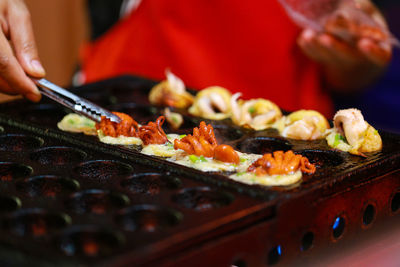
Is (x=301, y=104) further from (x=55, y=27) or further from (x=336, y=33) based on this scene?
(x=55, y=27)

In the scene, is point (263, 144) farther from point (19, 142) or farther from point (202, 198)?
point (19, 142)

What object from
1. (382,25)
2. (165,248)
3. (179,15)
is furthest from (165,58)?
(165,248)

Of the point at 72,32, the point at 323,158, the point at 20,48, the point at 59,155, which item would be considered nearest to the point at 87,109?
the point at 59,155

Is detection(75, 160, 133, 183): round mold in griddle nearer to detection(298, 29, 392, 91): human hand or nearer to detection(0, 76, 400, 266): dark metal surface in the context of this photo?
detection(0, 76, 400, 266): dark metal surface

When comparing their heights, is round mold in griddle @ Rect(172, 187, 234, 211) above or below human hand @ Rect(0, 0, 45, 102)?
below

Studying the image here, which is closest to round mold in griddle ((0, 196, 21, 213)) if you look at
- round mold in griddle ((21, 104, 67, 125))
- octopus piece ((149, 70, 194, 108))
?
round mold in griddle ((21, 104, 67, 125))

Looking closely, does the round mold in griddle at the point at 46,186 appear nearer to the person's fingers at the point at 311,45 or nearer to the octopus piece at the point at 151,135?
the octopus piece at the point at 151,135

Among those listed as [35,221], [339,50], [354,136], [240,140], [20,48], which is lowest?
[35,221]
